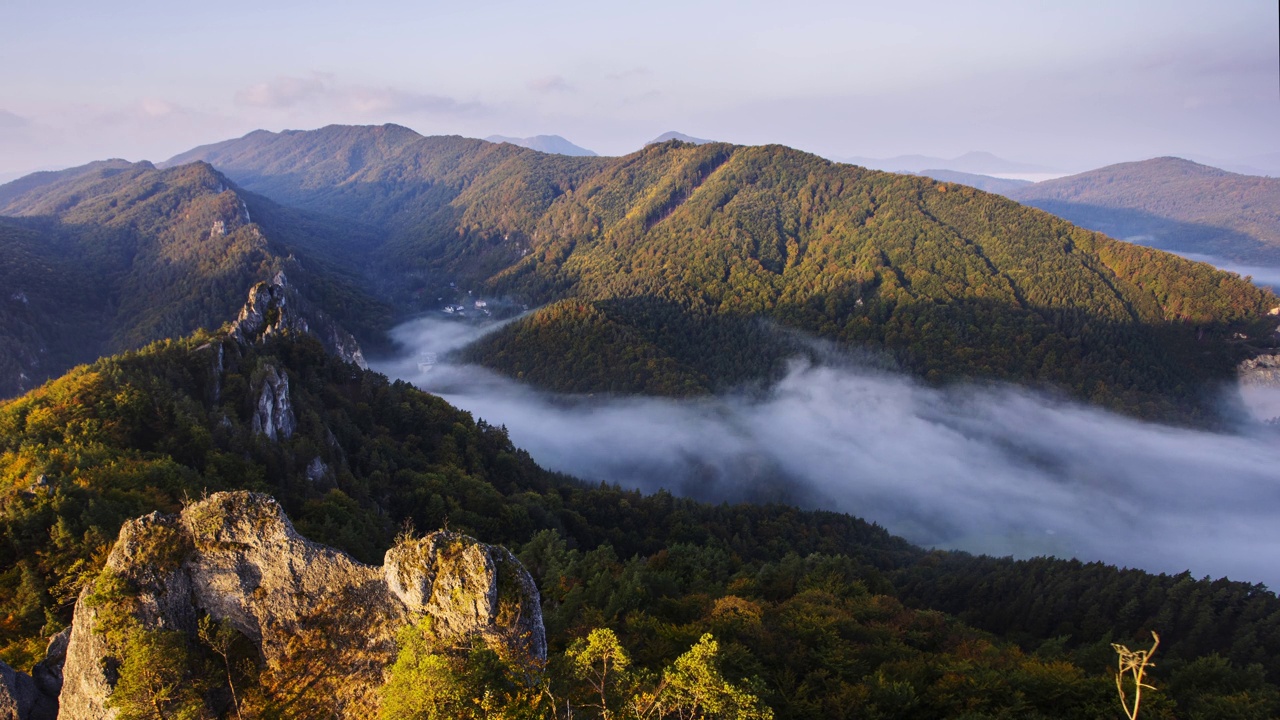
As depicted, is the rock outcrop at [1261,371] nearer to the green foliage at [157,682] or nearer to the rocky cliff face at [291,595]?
the rocky cliff face at [291,595]

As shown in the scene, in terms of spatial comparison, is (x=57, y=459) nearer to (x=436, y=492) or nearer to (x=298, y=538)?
(x=298, y=538)

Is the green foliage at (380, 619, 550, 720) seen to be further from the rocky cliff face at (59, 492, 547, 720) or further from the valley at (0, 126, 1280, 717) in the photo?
the valley at (0, 126, 1280, 717)

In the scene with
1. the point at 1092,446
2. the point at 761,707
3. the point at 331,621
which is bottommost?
the point at 1092,446

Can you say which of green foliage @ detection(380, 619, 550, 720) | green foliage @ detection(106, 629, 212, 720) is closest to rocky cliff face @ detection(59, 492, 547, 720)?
green foliage @ detection(380, 619, 550, 720)

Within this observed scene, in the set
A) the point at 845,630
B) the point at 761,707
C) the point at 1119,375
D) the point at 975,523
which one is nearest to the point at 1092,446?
the point at 1119,375

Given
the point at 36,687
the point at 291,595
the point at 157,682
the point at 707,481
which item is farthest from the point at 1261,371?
the point at 36,687

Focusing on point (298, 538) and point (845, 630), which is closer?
point (298, 538)

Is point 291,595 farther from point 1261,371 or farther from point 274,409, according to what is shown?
point 1261,371
